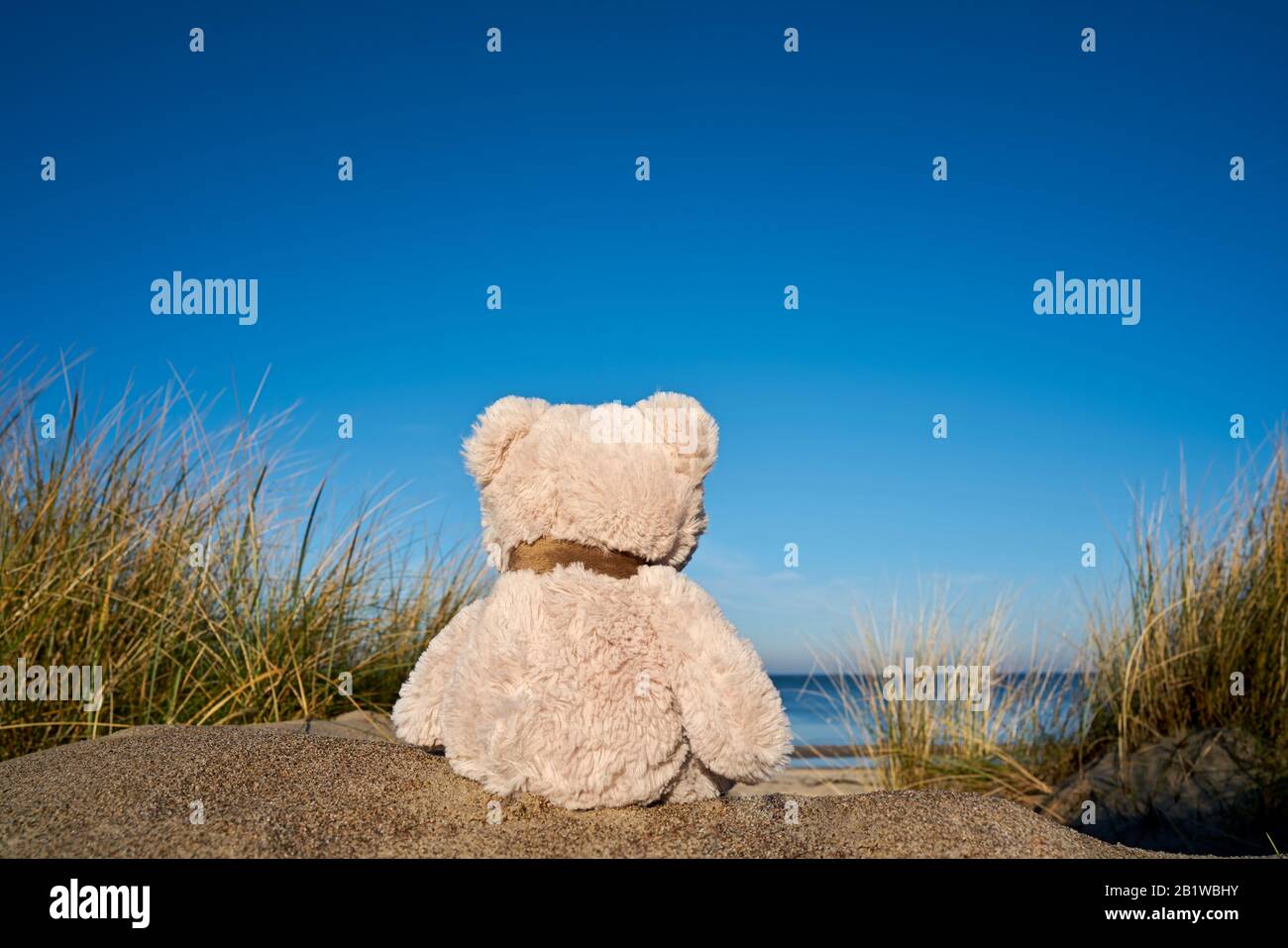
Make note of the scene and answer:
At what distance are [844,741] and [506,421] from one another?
13.8 feet

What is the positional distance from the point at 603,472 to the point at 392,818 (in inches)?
37.4

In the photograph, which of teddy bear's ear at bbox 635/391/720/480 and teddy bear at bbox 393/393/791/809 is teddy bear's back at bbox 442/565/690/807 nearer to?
teddy bear at bbox 393/393/791/809

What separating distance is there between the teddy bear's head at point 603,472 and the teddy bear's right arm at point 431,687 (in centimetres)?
27

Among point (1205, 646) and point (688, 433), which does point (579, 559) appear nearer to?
point (688, 433)

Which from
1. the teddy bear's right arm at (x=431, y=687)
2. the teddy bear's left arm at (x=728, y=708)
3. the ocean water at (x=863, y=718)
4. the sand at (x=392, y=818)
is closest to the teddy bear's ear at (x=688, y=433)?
the teddy bear's left arm at (x=728, y=708)

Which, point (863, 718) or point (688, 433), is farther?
point (863, 718)

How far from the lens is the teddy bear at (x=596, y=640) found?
6.91 feet

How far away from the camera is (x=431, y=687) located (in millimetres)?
2502

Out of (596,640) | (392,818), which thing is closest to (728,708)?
(596,640)

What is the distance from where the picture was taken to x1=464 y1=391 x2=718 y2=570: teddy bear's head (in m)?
2.30
